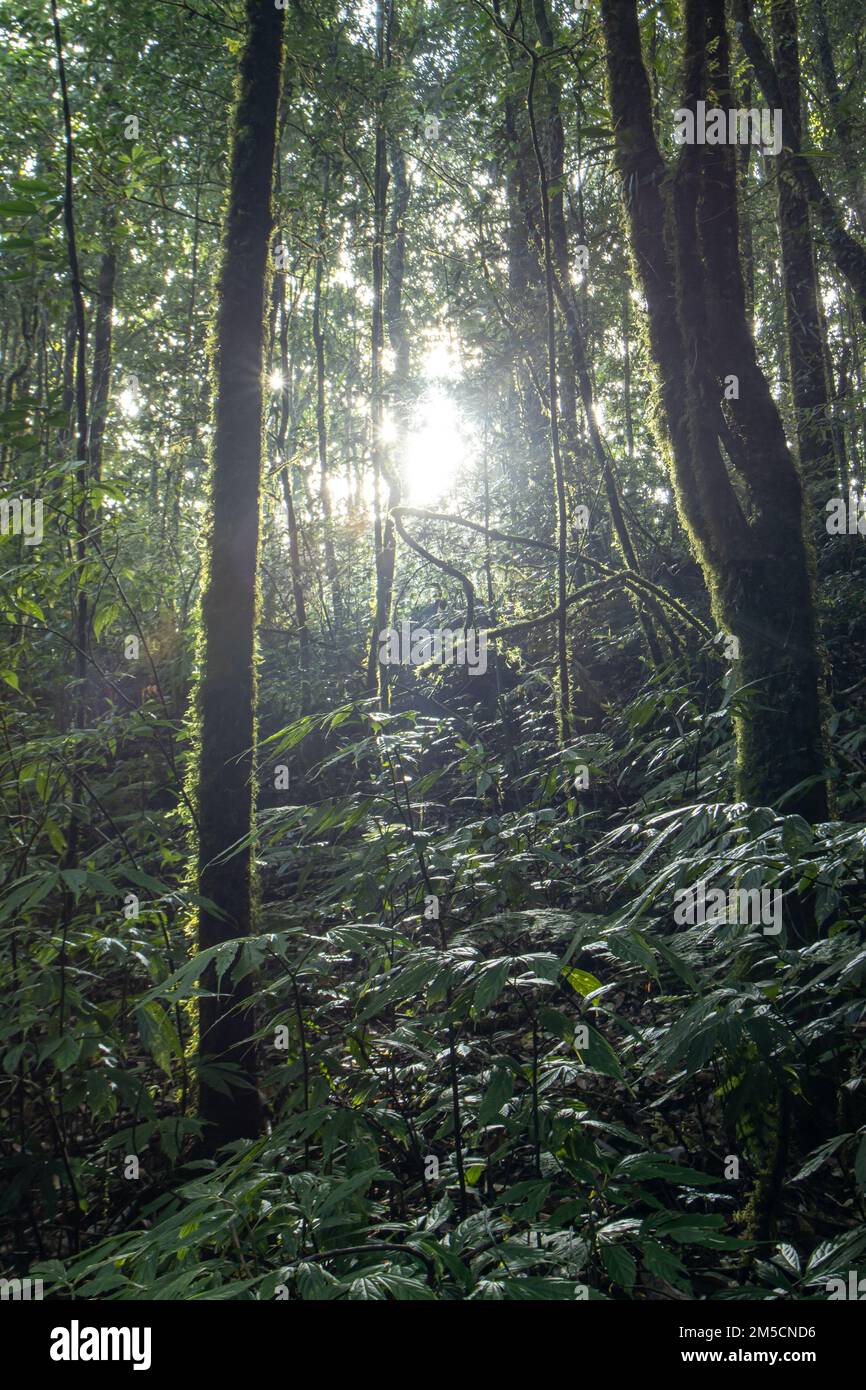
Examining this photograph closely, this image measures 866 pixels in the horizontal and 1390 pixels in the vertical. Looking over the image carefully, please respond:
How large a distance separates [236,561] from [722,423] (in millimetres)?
2410

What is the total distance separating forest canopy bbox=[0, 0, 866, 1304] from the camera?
1.95 m

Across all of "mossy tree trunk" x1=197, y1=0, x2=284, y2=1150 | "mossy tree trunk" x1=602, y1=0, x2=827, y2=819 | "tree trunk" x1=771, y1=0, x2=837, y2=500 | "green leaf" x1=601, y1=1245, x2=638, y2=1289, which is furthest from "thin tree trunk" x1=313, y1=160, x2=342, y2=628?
"green leaf" x1=601, y1=1245, x2=638, y2=1289

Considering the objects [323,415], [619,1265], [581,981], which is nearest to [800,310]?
[323,415]

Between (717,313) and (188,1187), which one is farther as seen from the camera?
(717,313)

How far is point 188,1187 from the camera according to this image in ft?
6.25

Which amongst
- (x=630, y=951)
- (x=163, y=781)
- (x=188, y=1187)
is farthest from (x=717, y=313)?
(x=163, y=781)

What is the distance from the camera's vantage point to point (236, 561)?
156 inches

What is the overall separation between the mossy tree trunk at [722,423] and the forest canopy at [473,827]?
2 cm

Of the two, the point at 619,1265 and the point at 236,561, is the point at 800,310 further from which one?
the point at 619,1265

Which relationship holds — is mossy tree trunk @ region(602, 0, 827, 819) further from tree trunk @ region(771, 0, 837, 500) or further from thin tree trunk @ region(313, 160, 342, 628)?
thin tree trunk @ region(313, 160, 342, 628)

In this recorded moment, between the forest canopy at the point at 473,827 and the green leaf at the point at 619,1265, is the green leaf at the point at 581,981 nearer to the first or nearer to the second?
the forest canopy at the point at 473,827

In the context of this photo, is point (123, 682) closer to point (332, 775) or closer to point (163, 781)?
point (163, 781)

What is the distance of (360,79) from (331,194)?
1.08 metres

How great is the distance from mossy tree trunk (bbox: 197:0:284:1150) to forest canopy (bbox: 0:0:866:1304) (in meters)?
0.02
